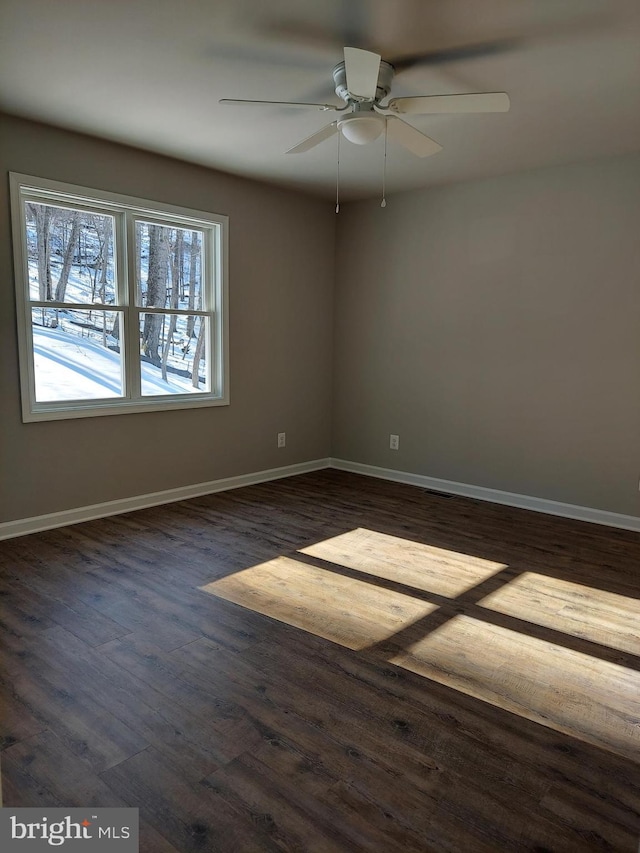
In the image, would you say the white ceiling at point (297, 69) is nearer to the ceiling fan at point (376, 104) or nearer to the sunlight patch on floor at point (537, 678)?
the ceiling fan at point (376, 104)

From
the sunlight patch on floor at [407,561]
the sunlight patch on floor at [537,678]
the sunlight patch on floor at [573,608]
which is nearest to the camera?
the sunlight patch on floor at [537,678]

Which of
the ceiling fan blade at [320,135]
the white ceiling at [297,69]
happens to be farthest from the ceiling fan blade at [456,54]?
the ceiling fan blade at [320,135]

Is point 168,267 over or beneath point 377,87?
beneath

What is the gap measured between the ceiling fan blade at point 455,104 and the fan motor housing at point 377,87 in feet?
0.35

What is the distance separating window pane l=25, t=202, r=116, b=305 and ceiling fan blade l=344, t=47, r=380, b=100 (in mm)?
2166

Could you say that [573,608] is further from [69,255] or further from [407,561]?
[69,255]

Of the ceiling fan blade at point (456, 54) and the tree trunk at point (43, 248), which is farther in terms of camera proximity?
the tree trunk at point (43, 248)

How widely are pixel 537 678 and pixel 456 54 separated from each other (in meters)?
2.63

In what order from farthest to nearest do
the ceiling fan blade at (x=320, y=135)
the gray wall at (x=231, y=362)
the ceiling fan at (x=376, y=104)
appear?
the gray wall at (x=231, y=362) < the ceiling fan blade at (x=320, y=135) < the ceiling fan at (x=376, y=104)

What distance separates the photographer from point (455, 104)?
2.52 m

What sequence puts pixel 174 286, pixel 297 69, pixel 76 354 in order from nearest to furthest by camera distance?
pixel 297 69 < pixel 76 354 < pixel 174 286

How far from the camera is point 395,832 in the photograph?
149cm

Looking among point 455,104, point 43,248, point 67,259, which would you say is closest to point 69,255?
point 67,259

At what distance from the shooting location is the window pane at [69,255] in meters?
3.63
